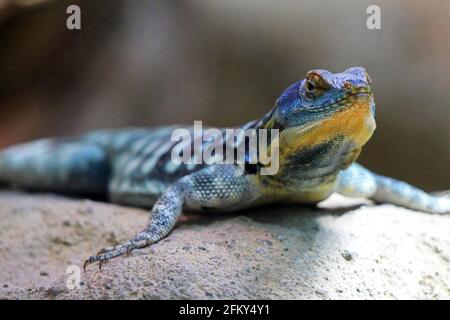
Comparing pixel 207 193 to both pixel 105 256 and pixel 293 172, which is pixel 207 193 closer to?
pixel 293 172

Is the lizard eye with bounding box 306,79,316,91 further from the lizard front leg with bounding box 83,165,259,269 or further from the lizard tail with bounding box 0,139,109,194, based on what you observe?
the lizard tail with bounding box 0,139,109,194

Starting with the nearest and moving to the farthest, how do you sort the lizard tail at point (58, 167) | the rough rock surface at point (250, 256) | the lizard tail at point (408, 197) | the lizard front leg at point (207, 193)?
the rough rock surface at point (250, 256) → the lizard front leg at point (207, 193) → the lizard tail at point (408, 197) → the lizard tail at point (58, 167)

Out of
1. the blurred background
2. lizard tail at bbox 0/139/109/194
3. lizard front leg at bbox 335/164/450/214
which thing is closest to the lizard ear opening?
the blurred background

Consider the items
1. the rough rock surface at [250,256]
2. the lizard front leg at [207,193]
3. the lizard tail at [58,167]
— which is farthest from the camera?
the lizard tail at [58,167]

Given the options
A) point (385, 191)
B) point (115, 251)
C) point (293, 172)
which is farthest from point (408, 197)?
point (115, 251)

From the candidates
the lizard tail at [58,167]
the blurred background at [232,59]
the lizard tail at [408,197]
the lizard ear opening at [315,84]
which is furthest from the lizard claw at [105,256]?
the lizard tail at [58,167]

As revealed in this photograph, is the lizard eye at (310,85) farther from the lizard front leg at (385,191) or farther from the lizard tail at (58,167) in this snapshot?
the lizard tail at (58,167)
